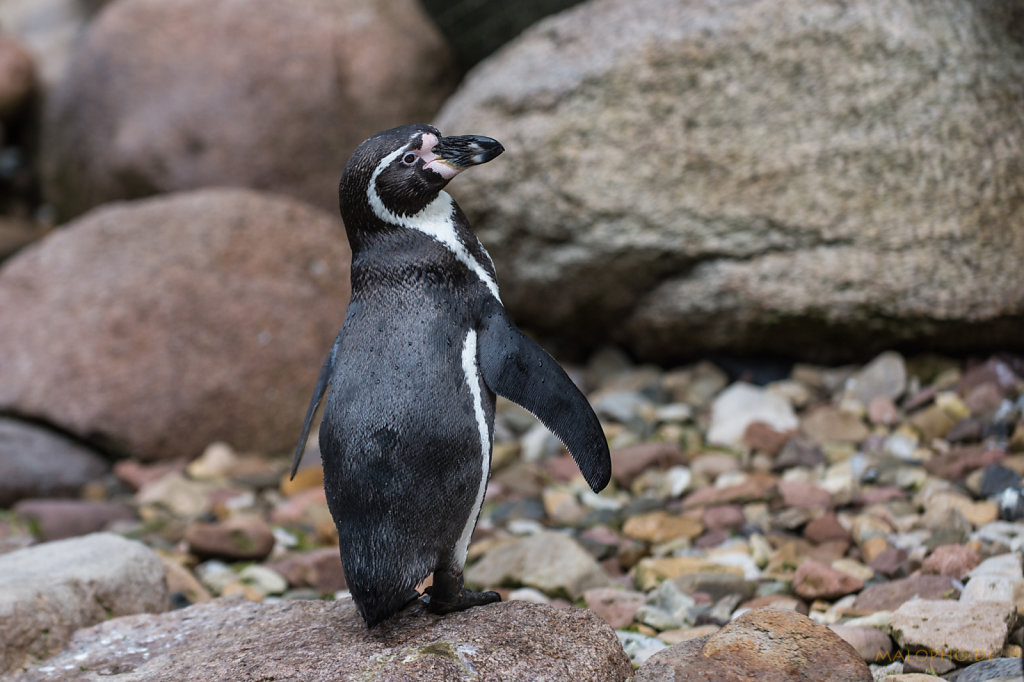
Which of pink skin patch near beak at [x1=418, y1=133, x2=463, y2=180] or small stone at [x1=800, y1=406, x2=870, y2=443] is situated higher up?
pink skin patch near beak at [x1=418, y1=133, x2=463, y2=180]

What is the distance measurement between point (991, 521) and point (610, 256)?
6.67 ft

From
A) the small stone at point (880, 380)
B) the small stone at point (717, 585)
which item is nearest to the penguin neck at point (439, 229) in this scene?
the small stone at point (717, 585)

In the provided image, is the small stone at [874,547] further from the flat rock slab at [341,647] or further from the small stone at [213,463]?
the small stone at [213,463]

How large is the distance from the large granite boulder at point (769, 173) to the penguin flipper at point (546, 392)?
227cm

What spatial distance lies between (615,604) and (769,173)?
219 cm

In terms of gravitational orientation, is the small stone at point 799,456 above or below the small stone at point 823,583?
below

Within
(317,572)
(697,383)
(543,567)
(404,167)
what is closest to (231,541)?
(317,572)

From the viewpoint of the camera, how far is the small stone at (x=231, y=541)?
3797 mm

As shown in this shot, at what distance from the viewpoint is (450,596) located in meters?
2.49

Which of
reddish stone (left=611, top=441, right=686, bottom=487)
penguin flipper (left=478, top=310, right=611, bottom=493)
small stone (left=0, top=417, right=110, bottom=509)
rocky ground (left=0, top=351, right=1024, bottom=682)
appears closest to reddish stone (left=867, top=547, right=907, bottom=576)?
rocky ground (left=0, top=351, right=1024, bottom=682)

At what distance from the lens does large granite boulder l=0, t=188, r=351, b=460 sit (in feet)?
16.2

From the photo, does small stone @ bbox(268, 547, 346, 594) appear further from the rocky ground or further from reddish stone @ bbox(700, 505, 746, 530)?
reddish stone @ bbox(700, 505, 746, 530)

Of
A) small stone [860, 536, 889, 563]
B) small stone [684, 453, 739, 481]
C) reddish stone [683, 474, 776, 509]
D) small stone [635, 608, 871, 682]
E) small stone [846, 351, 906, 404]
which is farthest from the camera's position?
small stone [846, 351, 906, 404]

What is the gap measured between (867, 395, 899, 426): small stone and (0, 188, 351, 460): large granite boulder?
2.76 meters
